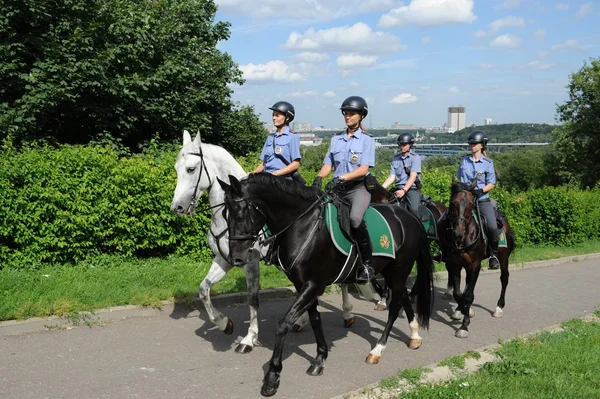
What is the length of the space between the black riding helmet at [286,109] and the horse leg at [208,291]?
222 cm

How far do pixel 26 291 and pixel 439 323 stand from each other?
20.4 ft

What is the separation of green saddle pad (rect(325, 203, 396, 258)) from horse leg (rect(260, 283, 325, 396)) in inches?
26.2

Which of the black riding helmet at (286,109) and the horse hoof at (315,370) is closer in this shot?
the horse hoof at (315,370)

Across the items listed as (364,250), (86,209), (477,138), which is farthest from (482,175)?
(86,209)

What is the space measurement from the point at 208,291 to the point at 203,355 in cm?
79

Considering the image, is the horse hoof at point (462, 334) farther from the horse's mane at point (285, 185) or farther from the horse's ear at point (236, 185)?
the horse's ear at point (236, 185)

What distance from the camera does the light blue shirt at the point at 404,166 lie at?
1040cm

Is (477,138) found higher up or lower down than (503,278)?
higher up

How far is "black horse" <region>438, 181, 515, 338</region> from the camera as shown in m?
8.16

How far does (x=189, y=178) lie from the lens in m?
6.63

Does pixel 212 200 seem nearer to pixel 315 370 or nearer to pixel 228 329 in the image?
pixel 228 329

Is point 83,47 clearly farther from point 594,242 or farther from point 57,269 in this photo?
point 594,242

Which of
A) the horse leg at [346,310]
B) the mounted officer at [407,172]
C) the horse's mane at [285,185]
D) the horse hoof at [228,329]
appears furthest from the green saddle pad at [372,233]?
the mounted officer at [407,172]

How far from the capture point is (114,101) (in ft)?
57.3
